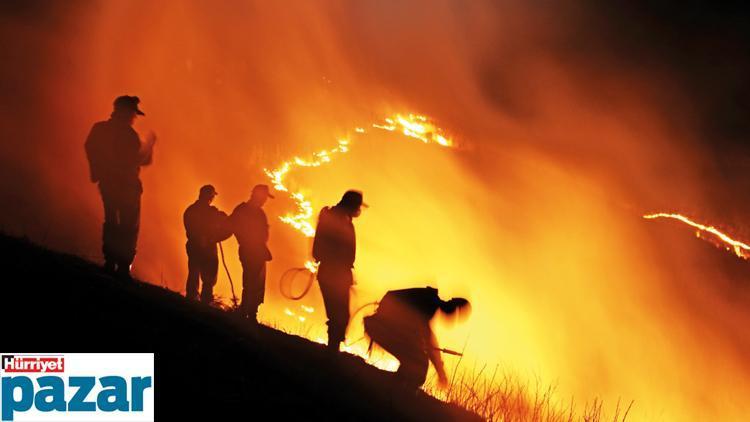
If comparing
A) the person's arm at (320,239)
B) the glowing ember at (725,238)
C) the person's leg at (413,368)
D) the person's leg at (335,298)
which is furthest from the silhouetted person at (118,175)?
the glowing ember at (725,238)

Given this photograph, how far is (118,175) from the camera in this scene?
1248cm

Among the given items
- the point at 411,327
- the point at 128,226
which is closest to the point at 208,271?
the point at 128,226

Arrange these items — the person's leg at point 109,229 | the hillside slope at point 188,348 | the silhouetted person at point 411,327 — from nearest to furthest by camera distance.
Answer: the hillside slope at point 188,348
the silhouetted person at point 411,327
the person's leg at point 109,229

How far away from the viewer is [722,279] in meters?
41.6

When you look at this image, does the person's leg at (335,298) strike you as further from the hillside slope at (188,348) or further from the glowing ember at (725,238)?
the glowing ember at (725,238)

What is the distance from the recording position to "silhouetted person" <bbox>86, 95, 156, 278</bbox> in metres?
12.4

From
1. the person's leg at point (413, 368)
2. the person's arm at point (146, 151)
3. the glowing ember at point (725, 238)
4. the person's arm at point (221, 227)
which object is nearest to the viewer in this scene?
the person's leg at point (413, 368)

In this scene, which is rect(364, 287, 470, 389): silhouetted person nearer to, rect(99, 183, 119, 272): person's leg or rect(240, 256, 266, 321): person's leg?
rect(240, 256, 266, 321): person's leg

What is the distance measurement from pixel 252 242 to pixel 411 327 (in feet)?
11.0

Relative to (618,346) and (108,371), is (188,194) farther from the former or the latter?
(108,371)

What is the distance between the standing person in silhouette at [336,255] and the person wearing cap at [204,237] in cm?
227

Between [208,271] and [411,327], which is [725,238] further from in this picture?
[411,327]

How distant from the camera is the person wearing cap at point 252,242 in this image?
44.9ft

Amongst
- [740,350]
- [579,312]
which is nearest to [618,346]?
[579,312]
